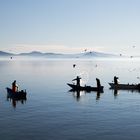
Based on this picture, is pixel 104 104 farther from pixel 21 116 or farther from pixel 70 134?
pixel 70 134

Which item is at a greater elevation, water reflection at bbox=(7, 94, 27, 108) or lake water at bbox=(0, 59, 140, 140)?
water reflection at bbox=(7, 94, 27, 108)

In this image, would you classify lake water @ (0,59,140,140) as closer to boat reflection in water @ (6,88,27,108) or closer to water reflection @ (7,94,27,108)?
water reflection @ (7,94,27,108)

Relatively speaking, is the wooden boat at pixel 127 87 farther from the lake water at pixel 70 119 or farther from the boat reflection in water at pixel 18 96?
the boat reflection in water at pixel 18 96

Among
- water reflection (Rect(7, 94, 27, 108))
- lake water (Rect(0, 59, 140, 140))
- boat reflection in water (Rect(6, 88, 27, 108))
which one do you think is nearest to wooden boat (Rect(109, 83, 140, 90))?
lake water (Rect(0, 59, 140, 140))

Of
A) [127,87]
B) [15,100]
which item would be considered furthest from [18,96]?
[127,87]

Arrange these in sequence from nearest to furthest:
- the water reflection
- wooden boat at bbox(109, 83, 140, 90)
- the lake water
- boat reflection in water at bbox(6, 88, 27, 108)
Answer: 1. the lake water
2. the water reflection
3. boat reflection in water at bbox(6, 88, 27, 108)
4. wooden boat at bbox(109, 83, 140, 90)

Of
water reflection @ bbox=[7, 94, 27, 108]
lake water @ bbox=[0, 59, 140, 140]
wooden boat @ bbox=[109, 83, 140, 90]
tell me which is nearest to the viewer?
lake water @ bbox=[0, 59, 140, 140]

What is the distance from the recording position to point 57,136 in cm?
3375

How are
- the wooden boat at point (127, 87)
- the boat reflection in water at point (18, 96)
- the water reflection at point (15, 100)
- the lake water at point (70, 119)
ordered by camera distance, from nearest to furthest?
1. the lake water at point (70, 119)
2. the water reflection at point (15, 100)
3. the boat reflection in water at point (18, 96)
4. the wooden boat at point (127, 87)

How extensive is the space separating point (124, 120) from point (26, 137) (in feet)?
42.9

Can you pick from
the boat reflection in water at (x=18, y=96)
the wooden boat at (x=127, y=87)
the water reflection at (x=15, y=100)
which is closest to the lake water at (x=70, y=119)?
the water reflection at (x=15, y=100)

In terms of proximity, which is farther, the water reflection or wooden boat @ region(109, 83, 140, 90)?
wooden boat @ region(109, 83, 140, 90)

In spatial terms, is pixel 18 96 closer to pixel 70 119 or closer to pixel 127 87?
pixel 70 119

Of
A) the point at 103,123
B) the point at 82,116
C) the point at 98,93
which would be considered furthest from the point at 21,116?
the point at 98,93
